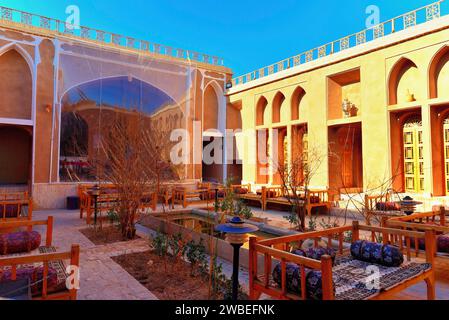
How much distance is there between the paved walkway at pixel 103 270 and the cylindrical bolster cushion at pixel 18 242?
0.71m

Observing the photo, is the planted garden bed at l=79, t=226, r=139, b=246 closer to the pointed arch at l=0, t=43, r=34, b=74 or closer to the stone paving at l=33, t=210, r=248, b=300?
the stone paving at l=33, t=210, r=248, b=300

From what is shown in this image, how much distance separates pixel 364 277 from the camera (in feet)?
9.20

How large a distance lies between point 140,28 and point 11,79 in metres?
5.40

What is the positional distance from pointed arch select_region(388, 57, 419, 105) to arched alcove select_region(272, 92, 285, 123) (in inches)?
181

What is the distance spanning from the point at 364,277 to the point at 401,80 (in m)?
8.24

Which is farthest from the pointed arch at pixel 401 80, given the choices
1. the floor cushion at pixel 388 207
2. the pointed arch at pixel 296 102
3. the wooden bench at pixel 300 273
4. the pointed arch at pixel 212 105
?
the pointed arch at pixel 212 105

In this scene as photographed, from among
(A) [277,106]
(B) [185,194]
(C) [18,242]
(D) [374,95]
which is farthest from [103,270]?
(A) [277,106]

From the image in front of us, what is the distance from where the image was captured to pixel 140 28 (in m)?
13.3

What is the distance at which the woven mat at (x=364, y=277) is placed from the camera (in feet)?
8.06

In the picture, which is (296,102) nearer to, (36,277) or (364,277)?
(364,277)

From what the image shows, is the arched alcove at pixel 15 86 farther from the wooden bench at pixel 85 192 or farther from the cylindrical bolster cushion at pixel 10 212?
the cylindrical bolster cushion at pixel 10 212
